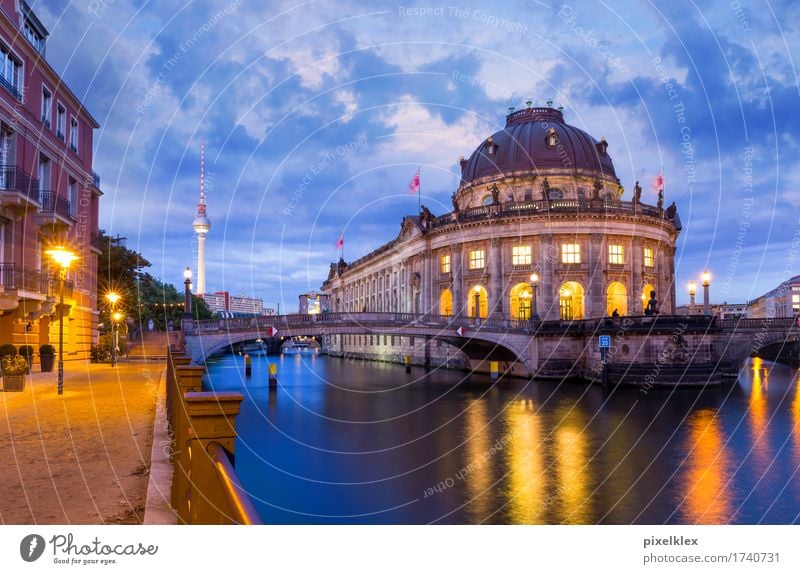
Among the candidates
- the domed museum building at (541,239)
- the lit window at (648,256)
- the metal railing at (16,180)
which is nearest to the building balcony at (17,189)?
the metal railing at (16,180)

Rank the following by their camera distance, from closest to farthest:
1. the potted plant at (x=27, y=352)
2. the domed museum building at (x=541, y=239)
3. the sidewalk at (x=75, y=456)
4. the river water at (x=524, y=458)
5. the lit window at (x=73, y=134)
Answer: the sidewalk at (x=75, y=456), the river water at (x=524, y=458), the potted plant at (x=27, y=352), the lit window at (x=73, y=134), the domed museum building at (x=541, y=239)

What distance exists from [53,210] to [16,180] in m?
3.55

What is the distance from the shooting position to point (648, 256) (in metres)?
64.7

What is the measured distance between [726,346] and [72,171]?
166 ft

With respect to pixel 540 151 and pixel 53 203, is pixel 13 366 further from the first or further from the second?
pixel 540 151

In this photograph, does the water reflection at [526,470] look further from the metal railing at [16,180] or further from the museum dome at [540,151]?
the museum dome at [540,151]

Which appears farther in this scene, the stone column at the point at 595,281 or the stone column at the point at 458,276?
the stone column at the point at 458,276

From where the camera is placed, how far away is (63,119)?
35.3 m

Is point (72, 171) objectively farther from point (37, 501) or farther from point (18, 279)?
point (37, 501)

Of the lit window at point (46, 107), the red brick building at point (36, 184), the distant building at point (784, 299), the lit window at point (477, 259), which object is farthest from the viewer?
the distant building at point (784, 299)

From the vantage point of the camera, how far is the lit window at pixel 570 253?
6103 cm

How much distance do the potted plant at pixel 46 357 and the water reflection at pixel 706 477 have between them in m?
28.9

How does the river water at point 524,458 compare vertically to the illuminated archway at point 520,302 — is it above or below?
below

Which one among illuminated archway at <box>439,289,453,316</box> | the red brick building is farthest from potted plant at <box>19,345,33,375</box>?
illuminated archway at <box>439,289,453,316</box>
